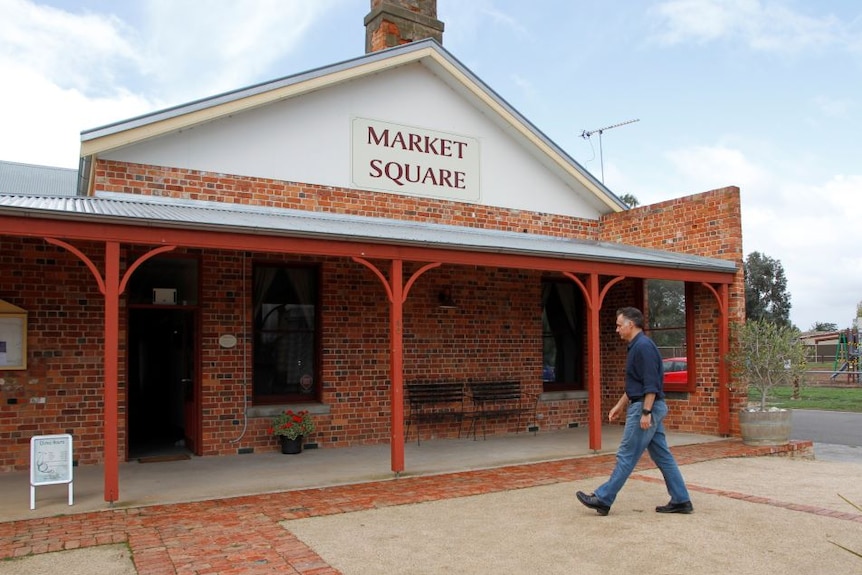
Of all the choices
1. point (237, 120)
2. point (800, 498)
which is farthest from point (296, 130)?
point (800, 498)

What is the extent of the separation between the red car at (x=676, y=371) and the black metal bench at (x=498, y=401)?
3.31 meters

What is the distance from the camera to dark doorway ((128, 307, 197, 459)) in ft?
32.0

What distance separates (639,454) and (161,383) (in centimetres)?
912

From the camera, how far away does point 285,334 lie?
33.0 ft

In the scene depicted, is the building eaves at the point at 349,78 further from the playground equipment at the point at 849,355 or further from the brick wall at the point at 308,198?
the playground equipment at the point at 849,355

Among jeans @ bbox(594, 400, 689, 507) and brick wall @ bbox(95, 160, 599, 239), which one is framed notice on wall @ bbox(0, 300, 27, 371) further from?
jeans @ bbox(594, 400, 689, 507)

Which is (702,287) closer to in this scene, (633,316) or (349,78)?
(633,316)

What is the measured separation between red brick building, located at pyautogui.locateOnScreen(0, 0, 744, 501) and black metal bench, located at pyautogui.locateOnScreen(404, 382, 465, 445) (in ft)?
0.68

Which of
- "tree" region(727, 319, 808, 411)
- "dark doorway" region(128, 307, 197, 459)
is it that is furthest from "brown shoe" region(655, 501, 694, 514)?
"dark doorway" region(128, 307, 197, 459)

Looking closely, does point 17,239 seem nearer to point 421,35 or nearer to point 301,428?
point 301,428

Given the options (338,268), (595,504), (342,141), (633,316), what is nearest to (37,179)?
(342,141)

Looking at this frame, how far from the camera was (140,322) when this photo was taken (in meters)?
12.7

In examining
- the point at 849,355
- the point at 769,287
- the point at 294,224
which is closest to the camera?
the point at 294,224

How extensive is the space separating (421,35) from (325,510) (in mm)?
8953
